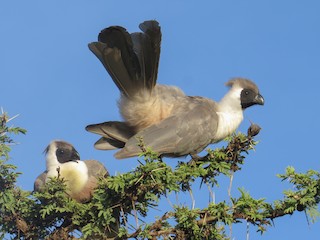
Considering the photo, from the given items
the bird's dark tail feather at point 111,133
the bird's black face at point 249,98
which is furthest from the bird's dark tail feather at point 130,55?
the bird's black face at point 249,98

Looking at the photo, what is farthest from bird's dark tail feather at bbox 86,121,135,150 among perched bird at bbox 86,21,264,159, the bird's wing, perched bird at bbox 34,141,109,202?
the bird's wing

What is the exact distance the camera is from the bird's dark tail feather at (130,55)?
18.8ft

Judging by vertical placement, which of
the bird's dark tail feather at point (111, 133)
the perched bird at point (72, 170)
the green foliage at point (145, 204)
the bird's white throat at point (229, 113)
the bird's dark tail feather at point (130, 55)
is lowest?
the green foliage at point (145, 204)

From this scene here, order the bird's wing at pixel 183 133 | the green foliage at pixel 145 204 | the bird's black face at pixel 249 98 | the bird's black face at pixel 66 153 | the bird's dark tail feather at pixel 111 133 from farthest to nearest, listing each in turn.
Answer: the bird's black face at pixel 249 98 < the bird's dark tail feather at pixel 111 133 < the bird's black face at pixel 66 153 < the bird's wing at pixel 183 133 < the green foliage at pixel 145 204

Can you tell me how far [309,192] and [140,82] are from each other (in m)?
2.56

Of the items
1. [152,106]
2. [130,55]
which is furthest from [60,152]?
[130,55]

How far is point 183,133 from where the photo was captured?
596 cm

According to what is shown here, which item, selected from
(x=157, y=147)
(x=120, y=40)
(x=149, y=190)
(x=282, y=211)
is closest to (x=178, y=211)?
(x=149, y=190)

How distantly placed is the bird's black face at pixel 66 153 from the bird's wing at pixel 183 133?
0.66 metres

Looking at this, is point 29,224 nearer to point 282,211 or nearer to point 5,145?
point 5,145

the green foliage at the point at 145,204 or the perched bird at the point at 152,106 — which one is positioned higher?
the perched bird at the point at 152,106

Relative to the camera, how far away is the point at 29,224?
4750 mm

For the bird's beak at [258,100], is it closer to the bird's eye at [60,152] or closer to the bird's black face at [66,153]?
the bird's black face at [66,153]

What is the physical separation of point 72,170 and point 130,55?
1.16m
